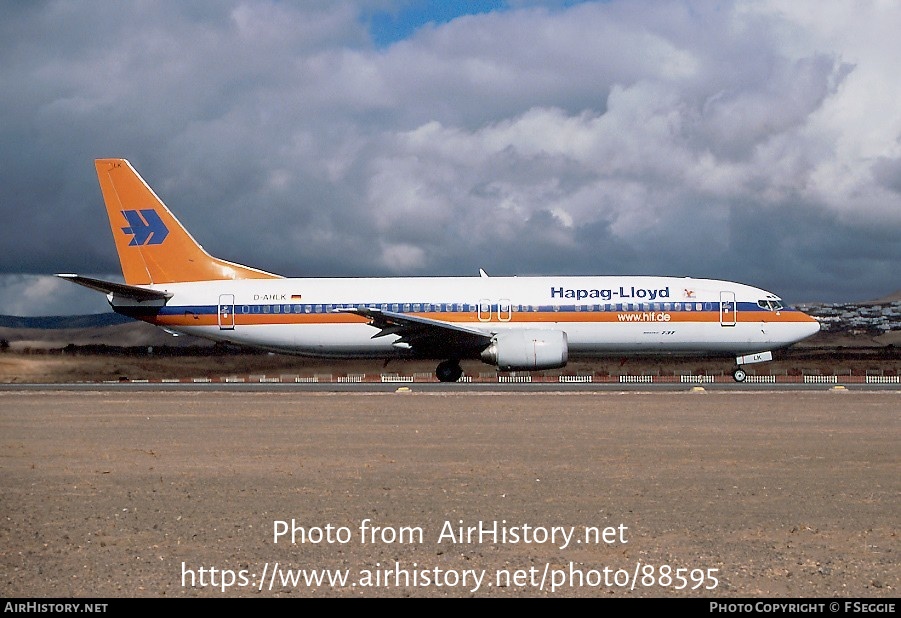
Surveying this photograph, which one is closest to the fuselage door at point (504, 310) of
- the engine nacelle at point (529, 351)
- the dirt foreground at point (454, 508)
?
the engine nacelle at point (529, 351)

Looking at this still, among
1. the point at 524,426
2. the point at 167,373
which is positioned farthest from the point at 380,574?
the point at 167,373

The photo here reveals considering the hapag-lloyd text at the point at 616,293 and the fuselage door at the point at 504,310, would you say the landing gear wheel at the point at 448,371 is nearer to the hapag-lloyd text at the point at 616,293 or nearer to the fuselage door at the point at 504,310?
the fuselage door at the point at 504,310

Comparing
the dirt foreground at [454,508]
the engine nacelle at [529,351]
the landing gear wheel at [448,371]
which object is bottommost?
the dirt foreground at [454,508]

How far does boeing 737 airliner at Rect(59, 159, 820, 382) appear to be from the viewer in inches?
1382

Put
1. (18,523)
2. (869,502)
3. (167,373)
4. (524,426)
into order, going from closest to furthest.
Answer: (18,523) < (869,502) < (524,426) < (167,373)

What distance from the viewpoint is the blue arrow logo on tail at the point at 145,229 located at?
38.7 metres

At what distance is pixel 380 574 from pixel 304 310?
1164 inches

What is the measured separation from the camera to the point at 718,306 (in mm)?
35375

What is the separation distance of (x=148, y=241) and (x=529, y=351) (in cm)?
1660

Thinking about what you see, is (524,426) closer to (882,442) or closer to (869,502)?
(882,442)

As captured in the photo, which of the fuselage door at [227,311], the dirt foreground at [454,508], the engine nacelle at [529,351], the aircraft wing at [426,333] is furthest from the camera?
the fuselage door at [227,311]

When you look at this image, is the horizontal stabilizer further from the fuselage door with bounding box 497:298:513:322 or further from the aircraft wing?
the fuselage door with bounding box 497:298:513:322

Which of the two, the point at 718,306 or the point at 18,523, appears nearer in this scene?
the point at 18,523

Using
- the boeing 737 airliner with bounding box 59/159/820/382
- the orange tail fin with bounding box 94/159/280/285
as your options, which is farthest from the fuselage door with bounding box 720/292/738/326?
the orange tail fin with bounding box 94/159/280/285
